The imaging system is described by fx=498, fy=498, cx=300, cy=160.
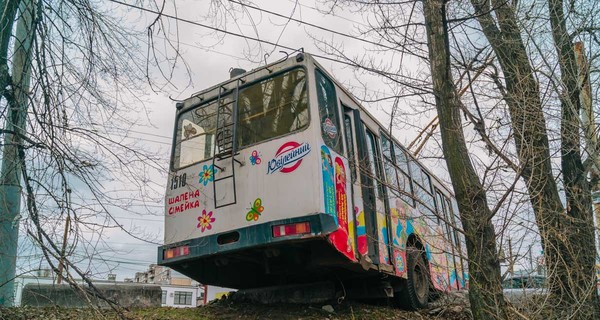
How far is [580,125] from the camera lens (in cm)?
597

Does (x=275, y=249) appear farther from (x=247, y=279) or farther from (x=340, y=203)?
(x=247, y=279)

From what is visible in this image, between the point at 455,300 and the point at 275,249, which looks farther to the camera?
the point at 455,300

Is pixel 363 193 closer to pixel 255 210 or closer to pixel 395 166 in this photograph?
pixel 255 210

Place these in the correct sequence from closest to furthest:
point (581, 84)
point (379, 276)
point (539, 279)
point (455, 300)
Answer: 1. point (539, 279)
2. point (581, 84)
3. point (379, 276)
4. point (455, 300)

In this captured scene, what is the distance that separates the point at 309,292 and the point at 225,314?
1.22 m

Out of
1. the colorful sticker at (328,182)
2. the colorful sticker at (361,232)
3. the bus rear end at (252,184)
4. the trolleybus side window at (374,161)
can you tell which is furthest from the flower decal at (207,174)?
the trolleybus side window at (374,161)

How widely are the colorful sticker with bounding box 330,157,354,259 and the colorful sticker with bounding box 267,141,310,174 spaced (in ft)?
1.76

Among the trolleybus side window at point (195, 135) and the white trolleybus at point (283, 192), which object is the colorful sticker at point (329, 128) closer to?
the white trolleybus at point (283, 192)

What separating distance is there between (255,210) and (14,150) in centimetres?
253

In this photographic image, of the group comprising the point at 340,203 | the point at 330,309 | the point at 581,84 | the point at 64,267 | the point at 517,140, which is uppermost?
the point at 581,84

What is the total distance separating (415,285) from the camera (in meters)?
7.62

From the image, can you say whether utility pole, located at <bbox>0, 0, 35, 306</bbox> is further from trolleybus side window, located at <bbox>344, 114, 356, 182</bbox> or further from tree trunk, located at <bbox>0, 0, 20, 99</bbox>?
trolleybus side window, located at <bbox>344, 114, 356, 182</bbox>

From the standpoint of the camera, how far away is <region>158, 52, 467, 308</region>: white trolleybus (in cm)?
555

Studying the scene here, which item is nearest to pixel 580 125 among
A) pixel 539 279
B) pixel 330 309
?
pixel 539 279
